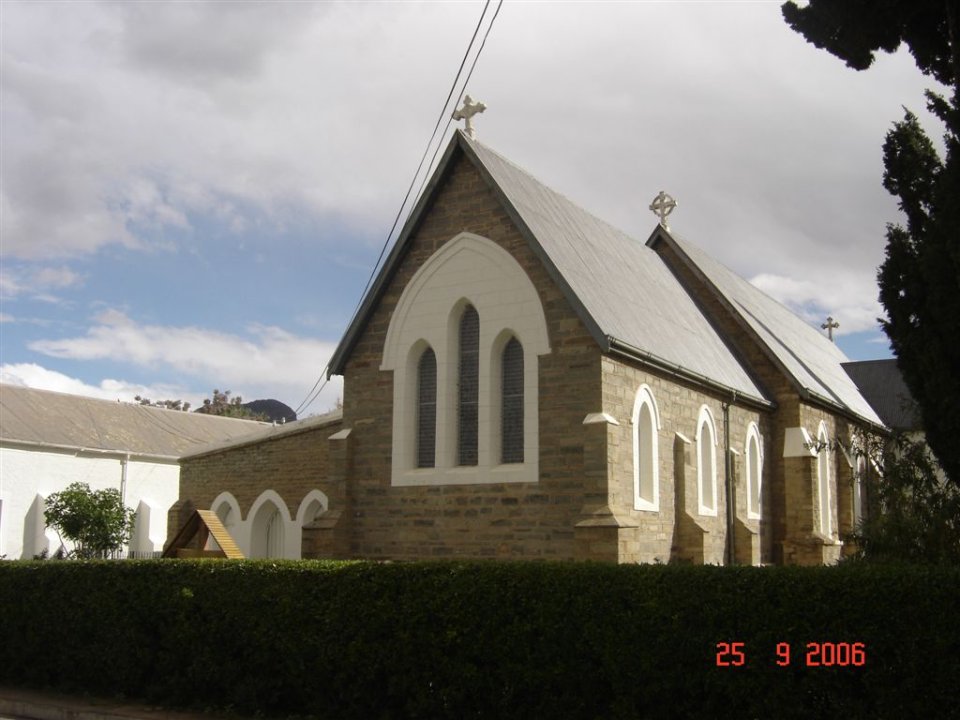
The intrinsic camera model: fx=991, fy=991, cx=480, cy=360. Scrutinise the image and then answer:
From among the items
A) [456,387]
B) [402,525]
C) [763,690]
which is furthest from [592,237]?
[763,690]

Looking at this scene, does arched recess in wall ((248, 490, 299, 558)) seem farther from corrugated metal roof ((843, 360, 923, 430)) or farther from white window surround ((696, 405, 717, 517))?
corrugated metal roof ((843, 360, 923, 430))

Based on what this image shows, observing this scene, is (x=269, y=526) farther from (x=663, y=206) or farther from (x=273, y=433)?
(x=663, y=206)

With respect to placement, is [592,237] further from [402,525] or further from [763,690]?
[763,690]

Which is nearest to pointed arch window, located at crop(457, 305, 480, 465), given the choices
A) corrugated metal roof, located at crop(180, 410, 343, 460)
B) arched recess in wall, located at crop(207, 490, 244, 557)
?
corrugated metal roof, located at crop(180, 410, 343, 460)

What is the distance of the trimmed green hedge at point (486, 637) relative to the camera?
875 cm

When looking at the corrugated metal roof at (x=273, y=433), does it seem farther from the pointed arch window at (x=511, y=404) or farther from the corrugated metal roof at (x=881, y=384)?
the corrugated metal roof at (x=881, y=384)

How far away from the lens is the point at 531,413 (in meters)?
15.9

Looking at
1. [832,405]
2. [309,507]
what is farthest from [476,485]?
[832,405]

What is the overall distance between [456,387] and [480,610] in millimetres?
6885

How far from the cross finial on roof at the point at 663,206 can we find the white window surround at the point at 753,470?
765 cm

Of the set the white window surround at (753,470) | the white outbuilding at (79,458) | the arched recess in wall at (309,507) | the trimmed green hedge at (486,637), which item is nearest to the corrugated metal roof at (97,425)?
the white outbuilding at (79,458)

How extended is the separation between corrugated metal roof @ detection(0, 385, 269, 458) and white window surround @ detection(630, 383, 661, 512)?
21.7m

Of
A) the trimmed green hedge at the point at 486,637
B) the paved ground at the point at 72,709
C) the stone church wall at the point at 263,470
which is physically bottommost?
the paved ground at the point at 72,709

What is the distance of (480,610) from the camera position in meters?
10.6
